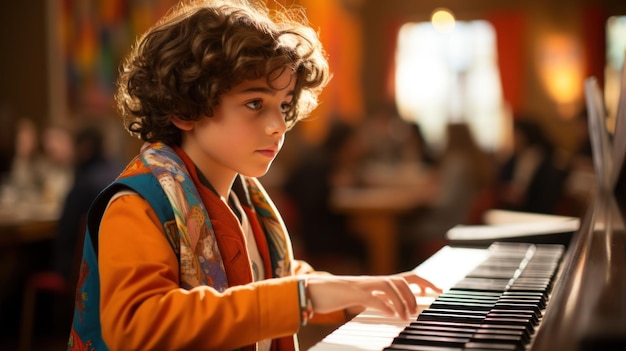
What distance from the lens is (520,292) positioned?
1.45 meters

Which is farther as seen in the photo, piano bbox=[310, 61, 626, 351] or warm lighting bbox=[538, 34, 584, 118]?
warm lighting bbox=[538, 34, 584, 118]

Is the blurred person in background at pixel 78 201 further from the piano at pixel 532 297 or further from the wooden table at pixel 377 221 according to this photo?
the wooden table at pixel 377 221

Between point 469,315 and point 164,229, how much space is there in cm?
51

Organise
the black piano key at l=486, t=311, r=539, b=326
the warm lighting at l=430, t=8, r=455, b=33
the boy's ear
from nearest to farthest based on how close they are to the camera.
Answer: the black piano key at l=486, t=311, r=539, b=326
the boy's ear
the warm lighting at l=430, t=8, r=455, b=33

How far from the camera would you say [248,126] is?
4.53 ft

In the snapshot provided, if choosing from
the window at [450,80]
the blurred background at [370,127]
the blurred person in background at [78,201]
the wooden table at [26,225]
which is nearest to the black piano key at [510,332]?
the blurred background at [370,127]

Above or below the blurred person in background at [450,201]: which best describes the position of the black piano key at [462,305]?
above

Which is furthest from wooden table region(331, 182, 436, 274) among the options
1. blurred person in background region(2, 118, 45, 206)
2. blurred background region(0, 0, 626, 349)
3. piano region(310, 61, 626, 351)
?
piano region(310, 61, 626, 351)

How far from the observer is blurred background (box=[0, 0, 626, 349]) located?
543 cm

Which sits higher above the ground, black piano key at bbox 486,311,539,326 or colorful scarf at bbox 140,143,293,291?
colorful scarf at bbox 140,143,293,291

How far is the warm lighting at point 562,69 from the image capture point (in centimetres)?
1249

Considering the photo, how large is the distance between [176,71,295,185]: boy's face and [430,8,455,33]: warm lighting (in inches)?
481

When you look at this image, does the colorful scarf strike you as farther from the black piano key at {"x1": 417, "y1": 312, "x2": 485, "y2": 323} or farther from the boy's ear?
the black piano key at {"x1": 417, "y1": 312, "x2": 485, "y2": 323}

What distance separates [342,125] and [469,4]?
22.6ft
